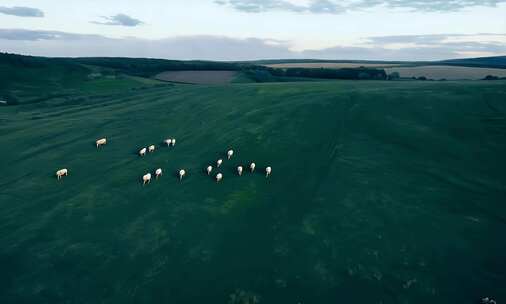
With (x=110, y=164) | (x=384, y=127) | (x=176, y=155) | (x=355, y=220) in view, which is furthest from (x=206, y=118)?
(x=355, y=220)

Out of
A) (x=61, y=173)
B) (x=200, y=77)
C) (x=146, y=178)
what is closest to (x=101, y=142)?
(x=61, y=173)

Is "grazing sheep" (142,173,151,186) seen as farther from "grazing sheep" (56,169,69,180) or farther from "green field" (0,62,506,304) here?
"grazing sheep" (56,169,69,180)

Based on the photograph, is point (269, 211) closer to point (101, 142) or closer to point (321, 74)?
point (101, 142)

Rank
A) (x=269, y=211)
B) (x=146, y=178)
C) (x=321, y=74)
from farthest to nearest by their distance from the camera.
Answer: (x=321, y=74)
(x=146, y=178)
(x=269, y=211)

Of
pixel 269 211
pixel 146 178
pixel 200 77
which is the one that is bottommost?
pixel 269 211

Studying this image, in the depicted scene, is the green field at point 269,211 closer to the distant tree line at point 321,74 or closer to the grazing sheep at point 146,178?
the grazing sheep at point 146,178

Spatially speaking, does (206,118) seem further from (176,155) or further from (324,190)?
(324,190)
